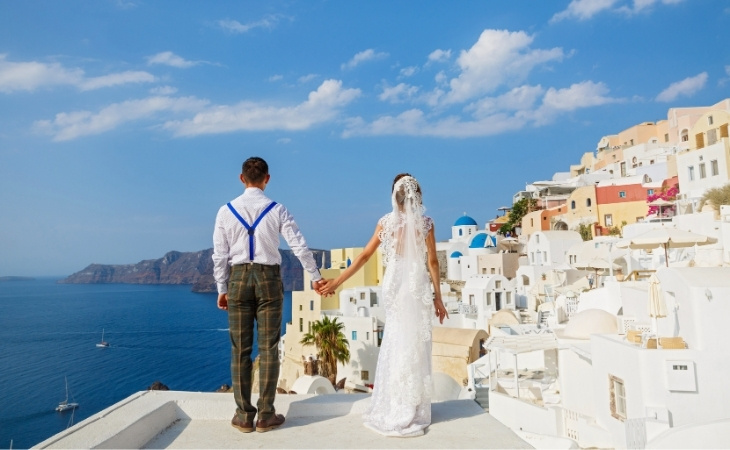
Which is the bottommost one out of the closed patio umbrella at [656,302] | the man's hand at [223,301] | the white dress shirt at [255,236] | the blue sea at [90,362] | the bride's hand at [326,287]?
the blue sea at [90,362]

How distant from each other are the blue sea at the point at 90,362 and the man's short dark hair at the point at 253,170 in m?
42.6

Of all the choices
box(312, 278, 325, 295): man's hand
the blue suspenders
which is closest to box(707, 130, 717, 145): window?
box(312, 278, 325, 295): man's hand

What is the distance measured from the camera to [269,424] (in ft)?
14.8

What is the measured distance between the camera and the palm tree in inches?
1350

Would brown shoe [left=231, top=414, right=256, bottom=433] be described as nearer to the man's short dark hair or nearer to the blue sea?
the man's short dark hair

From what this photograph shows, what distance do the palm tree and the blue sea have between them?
2068 cm

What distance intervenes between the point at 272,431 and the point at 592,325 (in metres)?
13.6

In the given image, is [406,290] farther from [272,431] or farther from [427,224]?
[272,431]

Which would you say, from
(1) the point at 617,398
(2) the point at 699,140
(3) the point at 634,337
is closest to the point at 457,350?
→ (1) the point at 617,398

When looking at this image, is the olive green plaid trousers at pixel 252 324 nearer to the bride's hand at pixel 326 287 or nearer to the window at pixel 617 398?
the bride's hand at pixel 326 287

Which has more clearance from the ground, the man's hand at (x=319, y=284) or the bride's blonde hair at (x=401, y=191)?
the bride's blonde hair at (x=401, y=191)

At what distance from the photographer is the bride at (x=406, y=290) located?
188 inches

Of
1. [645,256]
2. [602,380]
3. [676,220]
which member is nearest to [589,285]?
[645,256]

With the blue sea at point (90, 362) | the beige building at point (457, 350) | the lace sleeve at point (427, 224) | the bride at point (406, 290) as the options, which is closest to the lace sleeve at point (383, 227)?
the bride at point (406, 290)
